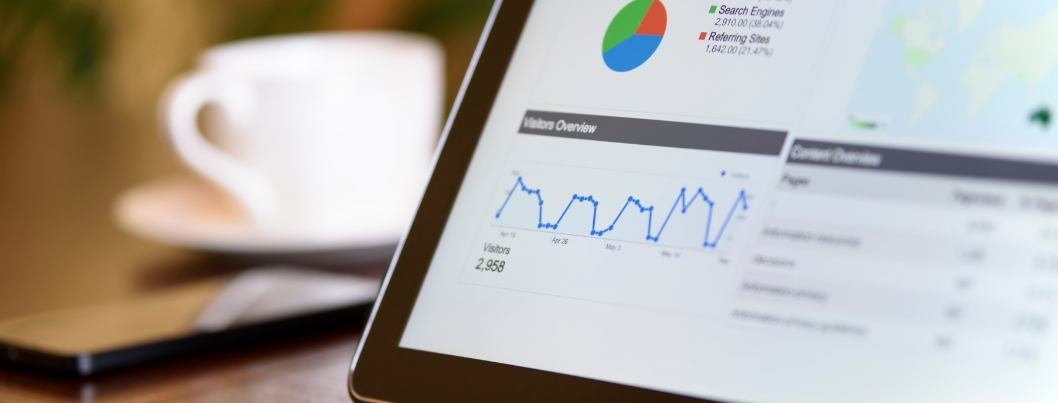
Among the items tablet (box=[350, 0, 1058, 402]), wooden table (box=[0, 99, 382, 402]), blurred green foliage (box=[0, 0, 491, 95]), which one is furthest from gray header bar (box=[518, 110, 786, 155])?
blurred green foliage (box=[0, 0, 491, 95])

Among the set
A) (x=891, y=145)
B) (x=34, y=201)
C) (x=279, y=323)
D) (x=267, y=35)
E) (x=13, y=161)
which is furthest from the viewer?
(x=267, y=35)

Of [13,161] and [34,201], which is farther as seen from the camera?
[13,161]

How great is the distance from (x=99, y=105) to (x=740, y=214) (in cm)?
121

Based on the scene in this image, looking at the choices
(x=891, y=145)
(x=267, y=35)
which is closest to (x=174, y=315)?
(x=891, y=145)

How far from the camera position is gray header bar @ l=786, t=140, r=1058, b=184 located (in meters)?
0.31

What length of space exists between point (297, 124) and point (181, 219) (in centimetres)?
10

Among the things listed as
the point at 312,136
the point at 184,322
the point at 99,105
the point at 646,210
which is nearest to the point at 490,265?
the point at 646,210

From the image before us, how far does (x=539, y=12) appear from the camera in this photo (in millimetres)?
410

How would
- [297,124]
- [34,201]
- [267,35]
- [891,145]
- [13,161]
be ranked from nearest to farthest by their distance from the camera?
[891,145] < [297,124] < [34,201] < [13,161] < [267,35]

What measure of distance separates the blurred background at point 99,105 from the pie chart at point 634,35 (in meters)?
0.38

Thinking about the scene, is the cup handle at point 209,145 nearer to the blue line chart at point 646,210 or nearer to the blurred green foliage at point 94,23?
the blue line chart at point 646,210

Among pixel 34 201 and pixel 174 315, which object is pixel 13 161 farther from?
pixel 174 315

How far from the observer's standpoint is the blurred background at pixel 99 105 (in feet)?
2.33

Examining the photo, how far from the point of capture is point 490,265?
1.22 feet
